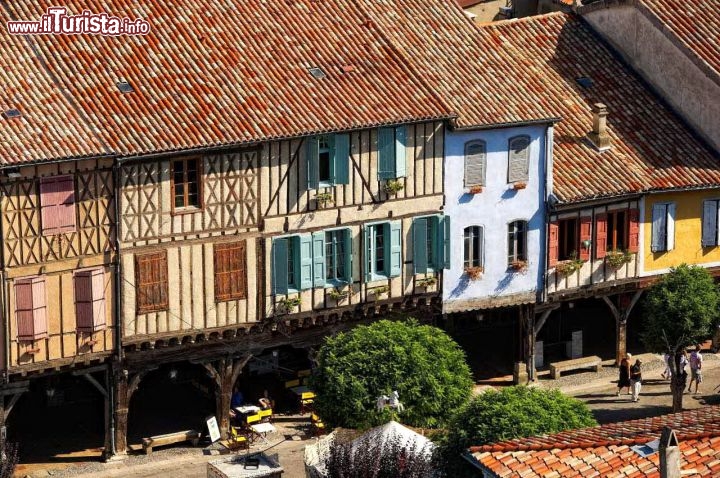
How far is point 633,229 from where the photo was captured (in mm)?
66812

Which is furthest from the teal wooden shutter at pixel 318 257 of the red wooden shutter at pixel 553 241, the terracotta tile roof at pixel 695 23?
the terracotta tile roof at pixel 695 23

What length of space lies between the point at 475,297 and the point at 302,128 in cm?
789

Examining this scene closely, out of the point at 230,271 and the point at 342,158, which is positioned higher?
the point at 342,158

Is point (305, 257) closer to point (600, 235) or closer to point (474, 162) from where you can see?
point (474, 162)

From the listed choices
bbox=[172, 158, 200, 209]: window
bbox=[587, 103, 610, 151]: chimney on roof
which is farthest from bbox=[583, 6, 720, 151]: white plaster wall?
bbox=[172, 158, 200, 209]: window

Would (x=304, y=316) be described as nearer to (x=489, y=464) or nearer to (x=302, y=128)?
(x=302, y=128)

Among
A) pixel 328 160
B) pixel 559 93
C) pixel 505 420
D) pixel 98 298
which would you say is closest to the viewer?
pixel 505 420

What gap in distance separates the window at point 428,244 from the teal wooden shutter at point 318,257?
2836mm

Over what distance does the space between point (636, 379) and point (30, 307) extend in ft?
57.3

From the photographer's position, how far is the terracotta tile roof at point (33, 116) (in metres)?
56.8

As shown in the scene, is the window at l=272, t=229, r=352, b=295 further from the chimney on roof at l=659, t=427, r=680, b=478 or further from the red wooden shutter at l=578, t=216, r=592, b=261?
the chimney on roof at l=659, t=427, r=680, b=478

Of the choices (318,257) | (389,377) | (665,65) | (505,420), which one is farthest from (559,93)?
(505,420)

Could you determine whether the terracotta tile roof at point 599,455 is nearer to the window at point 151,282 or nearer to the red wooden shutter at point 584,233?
the window at point 151,282

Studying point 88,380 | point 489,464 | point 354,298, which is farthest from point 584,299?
point 489,464
